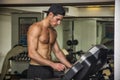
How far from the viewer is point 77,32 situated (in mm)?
6781

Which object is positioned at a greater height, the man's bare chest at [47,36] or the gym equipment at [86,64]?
the man's bare chest at [47,36]

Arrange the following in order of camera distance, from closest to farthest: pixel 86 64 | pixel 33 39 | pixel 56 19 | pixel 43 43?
pixel 86 64, pixel 56 19, pixel 33 39, pixel 43 43

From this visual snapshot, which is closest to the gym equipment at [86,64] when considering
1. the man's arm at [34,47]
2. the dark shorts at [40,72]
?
the man's arm at [34,47]

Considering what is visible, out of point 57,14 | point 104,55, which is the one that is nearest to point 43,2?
point 57,14

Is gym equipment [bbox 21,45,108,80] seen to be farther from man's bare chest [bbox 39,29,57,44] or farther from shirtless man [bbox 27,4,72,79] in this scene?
man's bare chest [bbox 39,29,57,44]

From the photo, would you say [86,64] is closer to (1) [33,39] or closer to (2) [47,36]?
(1) [33,39]

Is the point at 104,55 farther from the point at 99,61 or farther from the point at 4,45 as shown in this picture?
the point at 4,45

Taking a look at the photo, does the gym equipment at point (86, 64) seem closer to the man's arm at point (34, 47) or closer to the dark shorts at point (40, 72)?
the man's arm at point (34, 47)

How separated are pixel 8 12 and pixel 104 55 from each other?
13.8ft

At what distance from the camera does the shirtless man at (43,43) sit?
10.1 feet

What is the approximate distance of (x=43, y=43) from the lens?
3393 mm

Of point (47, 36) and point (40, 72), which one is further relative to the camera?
point (47, 36)

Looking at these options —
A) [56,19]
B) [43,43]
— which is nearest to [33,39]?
[43,43]

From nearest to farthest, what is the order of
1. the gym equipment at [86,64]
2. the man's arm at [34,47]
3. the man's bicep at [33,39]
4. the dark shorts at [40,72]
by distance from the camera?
the gym equipment at [86,64]
the man's arm at [34,47]
the man's bicep at [33,39]
the dark shorts at [40,72]
